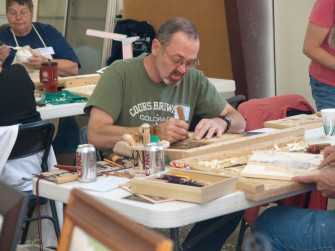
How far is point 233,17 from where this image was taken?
624 cm

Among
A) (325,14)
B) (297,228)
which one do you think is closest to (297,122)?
(297,228)

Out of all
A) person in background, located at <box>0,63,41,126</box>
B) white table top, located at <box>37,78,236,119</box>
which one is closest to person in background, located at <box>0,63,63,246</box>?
person in background, located at <box>0,63,41,126</box>

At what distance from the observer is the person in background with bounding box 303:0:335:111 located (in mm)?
4242

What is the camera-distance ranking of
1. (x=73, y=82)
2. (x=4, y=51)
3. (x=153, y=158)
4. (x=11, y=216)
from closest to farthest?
(x=11, y=216), (x=153, y=158), (x=73, y=82), (x=4, y=51)

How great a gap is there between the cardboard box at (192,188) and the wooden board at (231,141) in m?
0.40

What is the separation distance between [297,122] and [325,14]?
1134 mm

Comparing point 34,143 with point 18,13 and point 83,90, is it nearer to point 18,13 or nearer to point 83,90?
point 83,90

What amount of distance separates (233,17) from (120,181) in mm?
4039

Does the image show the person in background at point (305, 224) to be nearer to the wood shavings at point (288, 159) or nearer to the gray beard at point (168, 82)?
the wood shavings at point (288, 159)

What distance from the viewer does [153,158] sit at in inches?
99.9

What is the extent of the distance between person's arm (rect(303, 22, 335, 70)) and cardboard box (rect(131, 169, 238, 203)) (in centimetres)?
216

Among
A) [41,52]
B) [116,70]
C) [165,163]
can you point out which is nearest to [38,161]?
[116,70]

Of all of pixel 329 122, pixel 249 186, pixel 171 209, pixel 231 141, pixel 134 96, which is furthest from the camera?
pixel 134 96

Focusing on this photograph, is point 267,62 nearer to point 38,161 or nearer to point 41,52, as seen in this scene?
point 41,52
